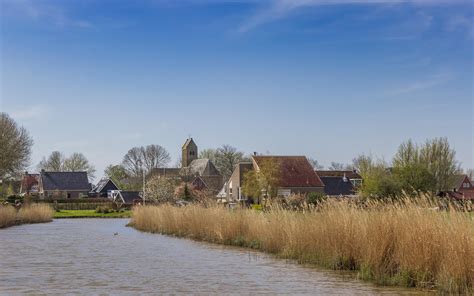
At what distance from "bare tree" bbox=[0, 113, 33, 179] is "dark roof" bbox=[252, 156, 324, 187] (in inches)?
1027

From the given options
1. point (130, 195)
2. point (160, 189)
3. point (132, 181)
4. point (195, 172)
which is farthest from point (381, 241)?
point (195, 172)

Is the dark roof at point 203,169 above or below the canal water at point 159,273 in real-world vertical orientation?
above

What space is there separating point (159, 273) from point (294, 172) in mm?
57654

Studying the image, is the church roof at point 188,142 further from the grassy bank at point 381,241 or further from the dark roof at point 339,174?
the grassy bank at point 381,241

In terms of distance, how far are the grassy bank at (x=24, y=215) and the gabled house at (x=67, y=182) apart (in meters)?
56.2

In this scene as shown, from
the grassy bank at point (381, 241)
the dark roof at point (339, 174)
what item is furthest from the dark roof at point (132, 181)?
the grassy bank at point (381, 241)

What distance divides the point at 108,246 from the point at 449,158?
38605mm

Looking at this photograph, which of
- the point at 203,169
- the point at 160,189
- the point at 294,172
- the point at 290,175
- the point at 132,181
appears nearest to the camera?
the point at 160,189

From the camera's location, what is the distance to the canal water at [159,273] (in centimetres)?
1434

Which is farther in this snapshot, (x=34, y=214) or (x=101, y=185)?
(x=101, y=185)

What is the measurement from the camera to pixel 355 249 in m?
16.6

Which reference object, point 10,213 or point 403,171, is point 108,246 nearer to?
point 10,213

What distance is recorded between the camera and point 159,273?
17516 mm

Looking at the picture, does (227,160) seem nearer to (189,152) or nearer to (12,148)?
(189,152)
